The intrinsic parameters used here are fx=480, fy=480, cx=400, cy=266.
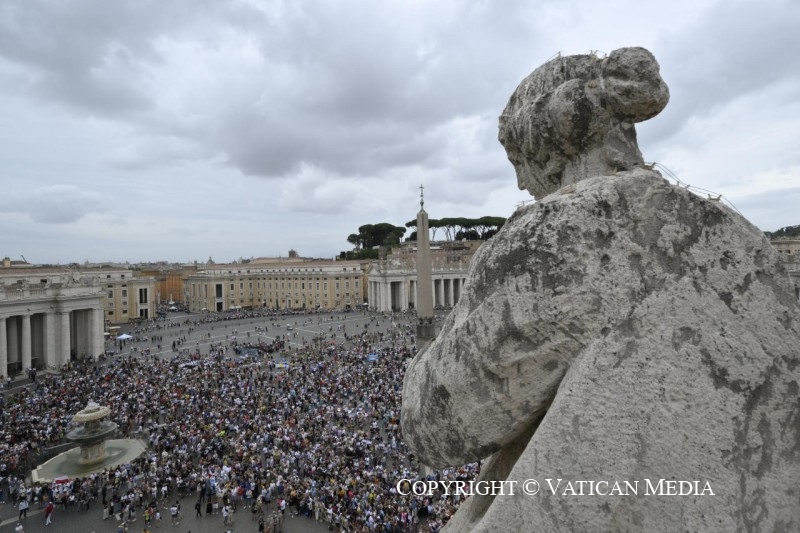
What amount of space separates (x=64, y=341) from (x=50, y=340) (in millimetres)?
814

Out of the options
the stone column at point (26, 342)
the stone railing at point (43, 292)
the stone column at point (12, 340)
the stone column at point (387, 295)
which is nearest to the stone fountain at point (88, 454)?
the stone column at point (26, 342)

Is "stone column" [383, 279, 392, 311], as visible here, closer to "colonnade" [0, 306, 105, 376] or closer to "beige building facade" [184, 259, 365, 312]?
"beige building facade" [184, 259, 365, 312]

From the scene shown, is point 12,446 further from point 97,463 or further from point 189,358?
point 189,358

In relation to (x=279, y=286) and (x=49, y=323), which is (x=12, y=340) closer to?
(x=49, y=323)

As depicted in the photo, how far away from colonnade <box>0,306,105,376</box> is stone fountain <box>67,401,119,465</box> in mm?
18036

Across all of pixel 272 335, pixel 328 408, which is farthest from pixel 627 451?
pixel 272 335

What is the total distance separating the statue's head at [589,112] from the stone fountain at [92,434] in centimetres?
1800

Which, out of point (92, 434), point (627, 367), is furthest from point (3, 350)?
point (627, 367)

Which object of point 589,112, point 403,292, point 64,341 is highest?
point 589,112

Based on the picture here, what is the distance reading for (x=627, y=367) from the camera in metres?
1.72

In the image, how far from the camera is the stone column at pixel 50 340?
3238 centimetres

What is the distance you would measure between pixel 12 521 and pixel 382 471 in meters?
9.64

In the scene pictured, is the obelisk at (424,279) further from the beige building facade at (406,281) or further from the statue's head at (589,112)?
the beige building facade at (406,281)

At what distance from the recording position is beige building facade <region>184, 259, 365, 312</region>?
239 ft
